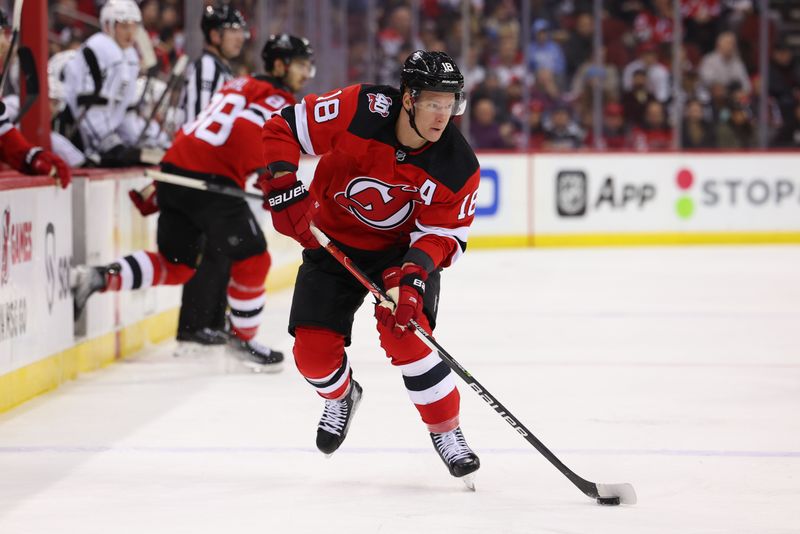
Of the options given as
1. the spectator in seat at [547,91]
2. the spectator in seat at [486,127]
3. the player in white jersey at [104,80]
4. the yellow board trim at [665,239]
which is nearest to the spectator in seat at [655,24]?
the spectator in seat at [547,91]

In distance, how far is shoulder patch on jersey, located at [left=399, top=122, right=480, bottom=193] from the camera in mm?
3262

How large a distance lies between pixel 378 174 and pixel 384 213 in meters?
0.11

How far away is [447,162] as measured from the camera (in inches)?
129

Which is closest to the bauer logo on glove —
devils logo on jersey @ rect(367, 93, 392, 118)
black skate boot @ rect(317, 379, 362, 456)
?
devils logo on jersey @ rect(367, 93, 392, 118)

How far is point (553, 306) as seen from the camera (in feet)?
23.6

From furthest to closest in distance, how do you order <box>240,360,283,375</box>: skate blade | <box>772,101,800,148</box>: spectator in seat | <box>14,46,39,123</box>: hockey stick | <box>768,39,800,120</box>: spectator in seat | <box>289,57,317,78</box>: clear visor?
<box>768,39,800,120</box>: spectator in seat
<box>772,101,800,148</box>: spectator in seat
<box>240,360,283,375</box>: skate blade
<box>289,57,317,78</box>: clear visor
<box>14,46,39,123</box>: hockey stick

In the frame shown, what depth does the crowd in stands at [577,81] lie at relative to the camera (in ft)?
34.6

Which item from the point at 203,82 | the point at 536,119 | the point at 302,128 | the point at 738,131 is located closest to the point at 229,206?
the point at 203,82

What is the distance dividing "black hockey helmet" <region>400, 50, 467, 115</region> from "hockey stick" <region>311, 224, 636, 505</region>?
0.46m

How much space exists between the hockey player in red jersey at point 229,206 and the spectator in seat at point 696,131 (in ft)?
19.7

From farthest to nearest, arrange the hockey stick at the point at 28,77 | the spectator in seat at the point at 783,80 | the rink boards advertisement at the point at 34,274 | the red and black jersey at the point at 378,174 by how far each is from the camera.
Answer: the spectator in seat at the point at 783,80, the hockey stick at the point at 28,77, the rink boards advertisement at the point at 34,274, the red and black jersey at the point at 378,174

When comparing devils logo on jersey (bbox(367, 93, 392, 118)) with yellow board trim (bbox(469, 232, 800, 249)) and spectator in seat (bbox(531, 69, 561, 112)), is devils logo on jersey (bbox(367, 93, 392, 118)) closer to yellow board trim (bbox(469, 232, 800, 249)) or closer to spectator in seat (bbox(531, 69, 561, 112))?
yellow board trim (bbox(469, 232, 800, 249))

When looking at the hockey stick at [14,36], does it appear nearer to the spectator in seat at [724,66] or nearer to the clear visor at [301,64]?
the clear visor at [301,64]

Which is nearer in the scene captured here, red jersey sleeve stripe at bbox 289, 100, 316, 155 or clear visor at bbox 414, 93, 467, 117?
clear visor at bbox 414, 93, 467, 117
